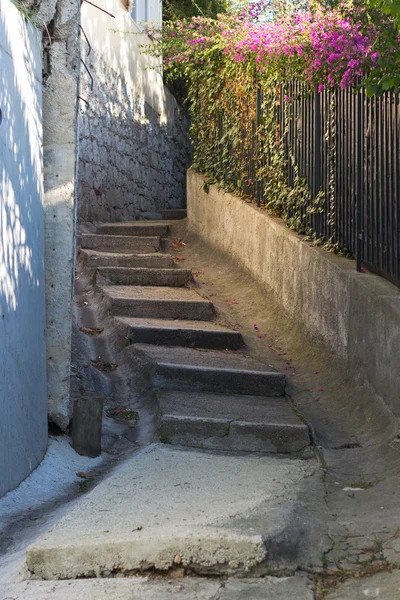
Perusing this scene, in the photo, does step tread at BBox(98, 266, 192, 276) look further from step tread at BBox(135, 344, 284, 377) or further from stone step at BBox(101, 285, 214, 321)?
step tread at BBox(135, 344, 284, 377)

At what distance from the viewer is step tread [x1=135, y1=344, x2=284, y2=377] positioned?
6.48m

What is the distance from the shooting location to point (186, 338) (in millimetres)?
7195

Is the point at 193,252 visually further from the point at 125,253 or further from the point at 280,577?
the point at 280,577

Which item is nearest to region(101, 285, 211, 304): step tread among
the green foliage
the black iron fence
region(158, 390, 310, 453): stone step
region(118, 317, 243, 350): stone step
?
region(118, 317, 243, 350): stone step

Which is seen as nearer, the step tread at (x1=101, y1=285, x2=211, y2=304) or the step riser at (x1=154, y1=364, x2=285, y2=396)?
the step riser at (x1=154, y1=364, x2=285, y2=396)

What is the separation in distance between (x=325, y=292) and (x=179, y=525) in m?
3.70

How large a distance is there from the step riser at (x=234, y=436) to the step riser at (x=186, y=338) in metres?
1.70

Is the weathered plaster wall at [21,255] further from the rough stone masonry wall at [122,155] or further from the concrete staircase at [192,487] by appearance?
the rough stone masonry wall at [122,155]

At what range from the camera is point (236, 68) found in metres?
10.2

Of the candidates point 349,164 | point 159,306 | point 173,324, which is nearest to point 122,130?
point 159,306

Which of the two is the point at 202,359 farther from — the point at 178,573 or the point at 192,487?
the point at 178,573

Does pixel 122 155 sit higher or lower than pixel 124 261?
higher

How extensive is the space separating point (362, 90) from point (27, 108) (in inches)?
112

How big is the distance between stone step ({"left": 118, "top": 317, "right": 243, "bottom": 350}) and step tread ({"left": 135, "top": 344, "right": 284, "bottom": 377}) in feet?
0.41
